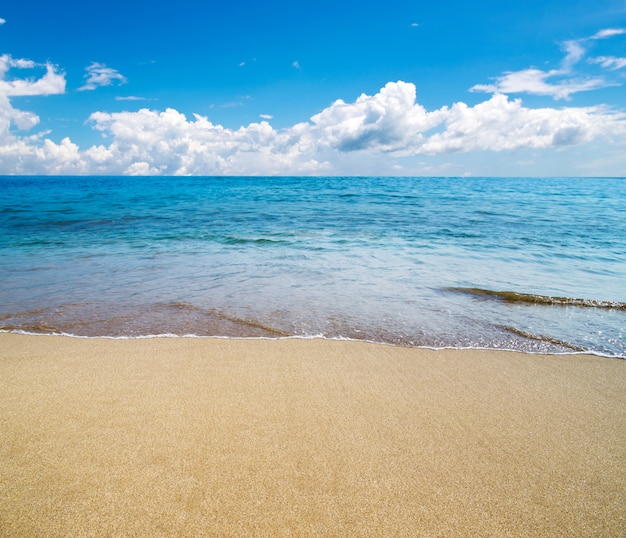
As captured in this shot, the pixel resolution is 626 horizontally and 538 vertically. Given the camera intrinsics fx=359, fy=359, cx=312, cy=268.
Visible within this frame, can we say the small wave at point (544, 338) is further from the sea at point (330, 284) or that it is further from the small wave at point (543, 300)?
the small wave at point (543, 300)

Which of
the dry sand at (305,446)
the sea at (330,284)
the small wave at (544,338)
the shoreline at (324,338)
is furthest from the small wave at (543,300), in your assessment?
the dry sand at (305,446)

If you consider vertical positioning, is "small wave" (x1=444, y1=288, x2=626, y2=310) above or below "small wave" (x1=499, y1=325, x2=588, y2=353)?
above

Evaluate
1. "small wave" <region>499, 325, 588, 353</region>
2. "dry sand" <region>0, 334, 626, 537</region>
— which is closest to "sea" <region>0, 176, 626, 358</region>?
"small wave" <region>499, 325, 588, 353</region>

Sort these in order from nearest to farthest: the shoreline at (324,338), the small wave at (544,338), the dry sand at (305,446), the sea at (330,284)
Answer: the dry sand at (305,446) → the shoreline at (324,338) → the small wave at (544,338) → the sea at (330,284)

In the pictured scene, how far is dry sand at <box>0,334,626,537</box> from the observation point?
193 cm

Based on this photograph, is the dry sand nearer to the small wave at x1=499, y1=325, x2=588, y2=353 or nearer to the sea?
the small wave at x1=499, y1=325, x2=588, y2=353

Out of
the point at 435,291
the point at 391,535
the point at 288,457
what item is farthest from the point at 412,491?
the point at 435,291

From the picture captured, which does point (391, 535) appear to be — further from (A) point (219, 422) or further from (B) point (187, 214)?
(B) point (187, 214)

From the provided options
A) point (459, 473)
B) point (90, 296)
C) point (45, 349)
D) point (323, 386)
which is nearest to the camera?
point (459, 473)

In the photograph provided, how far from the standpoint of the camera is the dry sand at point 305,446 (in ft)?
6.34

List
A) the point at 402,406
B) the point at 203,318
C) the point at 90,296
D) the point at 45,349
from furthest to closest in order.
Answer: the point at 90,296, the point at 203,318, the point at 45,349, the point at 402,406

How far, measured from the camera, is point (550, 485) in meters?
2.18

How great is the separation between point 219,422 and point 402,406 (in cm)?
145

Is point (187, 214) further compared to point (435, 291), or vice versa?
point (187, 214)
